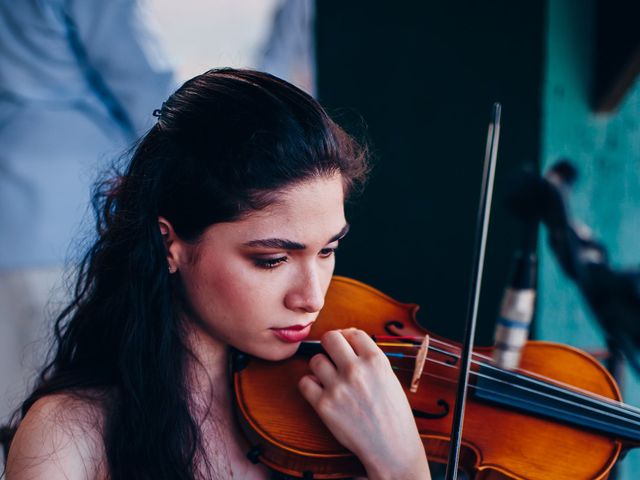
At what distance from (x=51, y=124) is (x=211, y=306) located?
2.46ft

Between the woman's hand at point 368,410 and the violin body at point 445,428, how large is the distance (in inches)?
1.7

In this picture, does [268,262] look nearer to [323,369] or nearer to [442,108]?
[323,369]

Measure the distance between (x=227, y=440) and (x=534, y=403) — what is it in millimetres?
530

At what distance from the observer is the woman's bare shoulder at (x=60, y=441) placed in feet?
2.72

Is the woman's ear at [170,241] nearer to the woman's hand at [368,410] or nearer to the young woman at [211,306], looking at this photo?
the young woman at [211,306]

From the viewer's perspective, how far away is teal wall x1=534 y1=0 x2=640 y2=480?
1783 millimetres

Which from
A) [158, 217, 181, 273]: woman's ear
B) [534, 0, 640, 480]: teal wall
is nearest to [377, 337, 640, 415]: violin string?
[158, 217, 181, 273]: woman's ear

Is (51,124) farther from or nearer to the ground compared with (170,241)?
farther from the ground

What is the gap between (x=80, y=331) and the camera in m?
1.04

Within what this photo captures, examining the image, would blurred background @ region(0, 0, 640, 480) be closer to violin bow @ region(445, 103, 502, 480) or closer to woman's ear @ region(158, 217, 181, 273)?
woman's ear @ region(158, 217, 181, 273)

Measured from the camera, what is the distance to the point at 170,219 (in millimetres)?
950

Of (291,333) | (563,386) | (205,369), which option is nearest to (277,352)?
(291,333)

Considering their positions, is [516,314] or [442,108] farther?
[442,108]

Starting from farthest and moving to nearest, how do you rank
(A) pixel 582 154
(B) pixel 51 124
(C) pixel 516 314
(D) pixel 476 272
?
(A) pixel 582 154
(B) pixel 51 124
(D) pixel 476 272
(C) pixel 516 314
